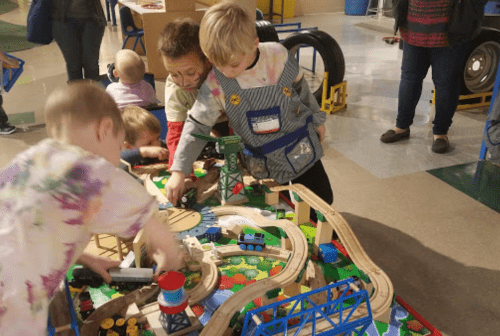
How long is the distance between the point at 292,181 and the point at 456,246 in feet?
3.70

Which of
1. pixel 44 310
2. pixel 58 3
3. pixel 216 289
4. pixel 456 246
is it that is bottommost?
pixel 456 246

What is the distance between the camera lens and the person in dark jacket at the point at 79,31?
3404 mm

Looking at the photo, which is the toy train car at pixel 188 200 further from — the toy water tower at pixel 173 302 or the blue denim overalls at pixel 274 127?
the toy water tower at pixel 173 302

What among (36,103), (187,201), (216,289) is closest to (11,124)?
(36,103)

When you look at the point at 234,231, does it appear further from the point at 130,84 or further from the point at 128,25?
the point at 128,25

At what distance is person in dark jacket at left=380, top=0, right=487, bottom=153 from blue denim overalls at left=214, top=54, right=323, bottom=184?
180 cm

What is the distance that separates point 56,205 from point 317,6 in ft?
34.0

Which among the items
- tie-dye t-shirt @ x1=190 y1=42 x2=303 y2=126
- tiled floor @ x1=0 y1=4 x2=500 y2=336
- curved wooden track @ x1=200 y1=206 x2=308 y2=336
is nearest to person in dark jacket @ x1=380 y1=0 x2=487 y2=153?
tiled floor @ x1=0 y1=4 x2=500 y2=336

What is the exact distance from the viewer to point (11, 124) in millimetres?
4133

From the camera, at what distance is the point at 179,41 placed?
1660 millimetres

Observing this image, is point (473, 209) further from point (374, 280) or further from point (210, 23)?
point (210, 23)

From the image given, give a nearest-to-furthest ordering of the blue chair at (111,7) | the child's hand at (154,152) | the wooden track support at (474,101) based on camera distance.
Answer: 1. the child's hand at (154,152)
2. the wooden track support at (474,101)
3. the blue chair at (111,7)

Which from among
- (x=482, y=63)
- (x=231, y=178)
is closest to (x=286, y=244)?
(x=231, y=178)

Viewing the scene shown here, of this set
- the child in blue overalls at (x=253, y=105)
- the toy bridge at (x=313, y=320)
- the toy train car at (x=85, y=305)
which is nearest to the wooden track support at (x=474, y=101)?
the child in blue overalls at (x=253, y=105)
